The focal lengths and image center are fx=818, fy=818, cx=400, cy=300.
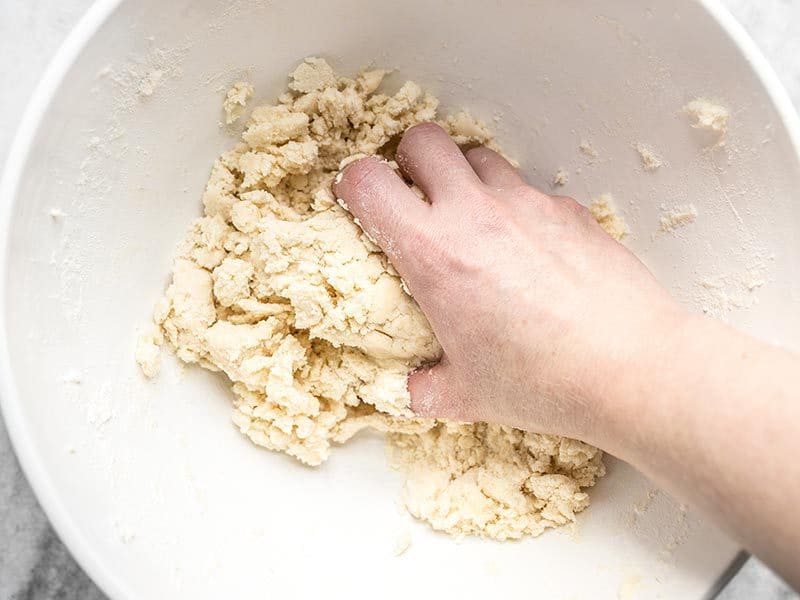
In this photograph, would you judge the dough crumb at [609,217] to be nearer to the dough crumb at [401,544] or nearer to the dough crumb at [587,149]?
the dough crumb at [587,149]

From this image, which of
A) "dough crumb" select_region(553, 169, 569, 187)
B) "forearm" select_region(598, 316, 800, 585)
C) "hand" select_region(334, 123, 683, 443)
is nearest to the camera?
"forearm" select_region(598, 316, 800, 585)

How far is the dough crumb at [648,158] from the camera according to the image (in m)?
0.95

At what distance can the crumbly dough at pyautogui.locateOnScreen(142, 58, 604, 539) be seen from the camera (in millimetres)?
956

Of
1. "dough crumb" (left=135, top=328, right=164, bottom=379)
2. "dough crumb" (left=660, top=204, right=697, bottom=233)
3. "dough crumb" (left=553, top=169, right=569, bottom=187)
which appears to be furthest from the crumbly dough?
"dough crumb" (left=660, top=204, right=697, bottom=233)

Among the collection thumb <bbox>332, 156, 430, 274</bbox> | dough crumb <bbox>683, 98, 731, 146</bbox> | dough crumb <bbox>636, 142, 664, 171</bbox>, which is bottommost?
thumb <bbox>332, 156, 430, 274</bbox>

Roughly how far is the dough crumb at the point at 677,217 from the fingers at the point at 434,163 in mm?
229

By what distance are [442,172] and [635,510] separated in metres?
0.45

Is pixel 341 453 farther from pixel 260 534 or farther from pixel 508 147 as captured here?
pixel 508 147

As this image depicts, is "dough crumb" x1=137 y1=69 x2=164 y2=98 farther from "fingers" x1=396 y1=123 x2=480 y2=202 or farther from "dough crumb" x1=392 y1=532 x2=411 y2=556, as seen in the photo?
"dough crumb" x1=392 y1=532 x2=411 y2=556

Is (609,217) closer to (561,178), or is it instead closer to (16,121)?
(561,178)

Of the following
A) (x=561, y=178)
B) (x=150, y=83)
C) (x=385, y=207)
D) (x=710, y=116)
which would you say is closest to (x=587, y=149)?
(x=561, y=178)

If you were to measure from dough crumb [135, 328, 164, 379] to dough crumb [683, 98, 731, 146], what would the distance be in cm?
66

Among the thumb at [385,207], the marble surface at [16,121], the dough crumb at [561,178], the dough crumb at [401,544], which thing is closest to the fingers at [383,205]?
the thumb at [385,207]

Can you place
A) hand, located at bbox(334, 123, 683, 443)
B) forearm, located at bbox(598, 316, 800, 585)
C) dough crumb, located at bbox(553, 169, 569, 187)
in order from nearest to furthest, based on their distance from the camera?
forearm, located at bbox(598, 316, 800, 585) < hand, located at bbox(334, 123, 683, 443) < dough crumb, located at bbox(553, 169, 569, 187)
